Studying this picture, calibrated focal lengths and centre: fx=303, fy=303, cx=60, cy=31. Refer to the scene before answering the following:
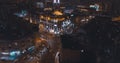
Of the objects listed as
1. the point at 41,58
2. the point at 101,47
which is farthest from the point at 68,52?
the point at 41,58

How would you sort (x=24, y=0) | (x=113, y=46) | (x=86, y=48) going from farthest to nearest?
(x=24, y=0)
(x=86, y=48)
(x=113, y=46)

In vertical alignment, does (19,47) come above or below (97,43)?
below

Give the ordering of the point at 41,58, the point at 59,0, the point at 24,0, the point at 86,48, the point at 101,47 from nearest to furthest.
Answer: the point at 101,47
the point at 86,48
the point at 41,58
the point at 24,0
the point at 59,0

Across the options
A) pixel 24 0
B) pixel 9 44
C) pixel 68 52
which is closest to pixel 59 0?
pixel 24 0

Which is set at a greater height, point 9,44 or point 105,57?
point 105,57

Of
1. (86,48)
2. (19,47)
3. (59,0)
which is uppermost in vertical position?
(86,48)

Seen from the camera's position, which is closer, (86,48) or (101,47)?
(101,47)

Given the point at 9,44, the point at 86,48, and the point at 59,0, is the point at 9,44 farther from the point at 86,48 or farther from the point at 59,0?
the point at 86,48

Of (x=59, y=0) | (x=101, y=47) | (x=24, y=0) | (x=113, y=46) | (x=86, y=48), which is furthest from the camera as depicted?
(x=59, y=0)

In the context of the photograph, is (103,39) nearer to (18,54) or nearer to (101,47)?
(101,47)
